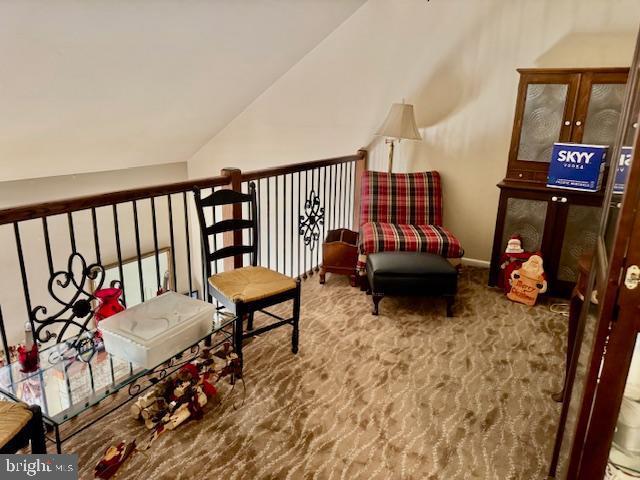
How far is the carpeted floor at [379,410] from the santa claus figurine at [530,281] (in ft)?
0.80

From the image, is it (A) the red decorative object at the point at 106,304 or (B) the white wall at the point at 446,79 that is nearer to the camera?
(A) the red decorative object at the point at 106,304

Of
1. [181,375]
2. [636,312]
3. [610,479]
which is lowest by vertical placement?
[181,375]

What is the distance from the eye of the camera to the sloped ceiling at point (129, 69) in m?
2.75

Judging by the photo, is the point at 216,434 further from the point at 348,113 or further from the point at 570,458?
the point at 348,113

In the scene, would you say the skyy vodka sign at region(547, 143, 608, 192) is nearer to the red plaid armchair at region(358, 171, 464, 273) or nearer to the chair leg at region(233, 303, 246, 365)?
the red plaid armchair at region(358, 171, 464, 273)

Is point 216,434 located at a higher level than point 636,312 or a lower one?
lower

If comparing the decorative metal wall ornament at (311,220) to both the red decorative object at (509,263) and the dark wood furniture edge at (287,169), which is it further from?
the red decorative object at (509,263)

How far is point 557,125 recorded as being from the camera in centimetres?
322

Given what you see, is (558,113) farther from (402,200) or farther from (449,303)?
(449,303)

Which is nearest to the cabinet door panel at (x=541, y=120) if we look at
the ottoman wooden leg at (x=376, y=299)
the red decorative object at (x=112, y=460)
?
the ottoman wooden leg at (x=376, y=299)

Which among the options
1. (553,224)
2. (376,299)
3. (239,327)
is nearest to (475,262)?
(553,224)

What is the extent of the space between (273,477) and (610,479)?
3.63ft

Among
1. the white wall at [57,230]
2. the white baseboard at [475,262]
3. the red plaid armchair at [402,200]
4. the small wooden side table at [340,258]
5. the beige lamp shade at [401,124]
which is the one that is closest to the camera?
the small wooden side table at [340,258]

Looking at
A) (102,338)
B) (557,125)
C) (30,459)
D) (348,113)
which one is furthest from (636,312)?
(348,113)
